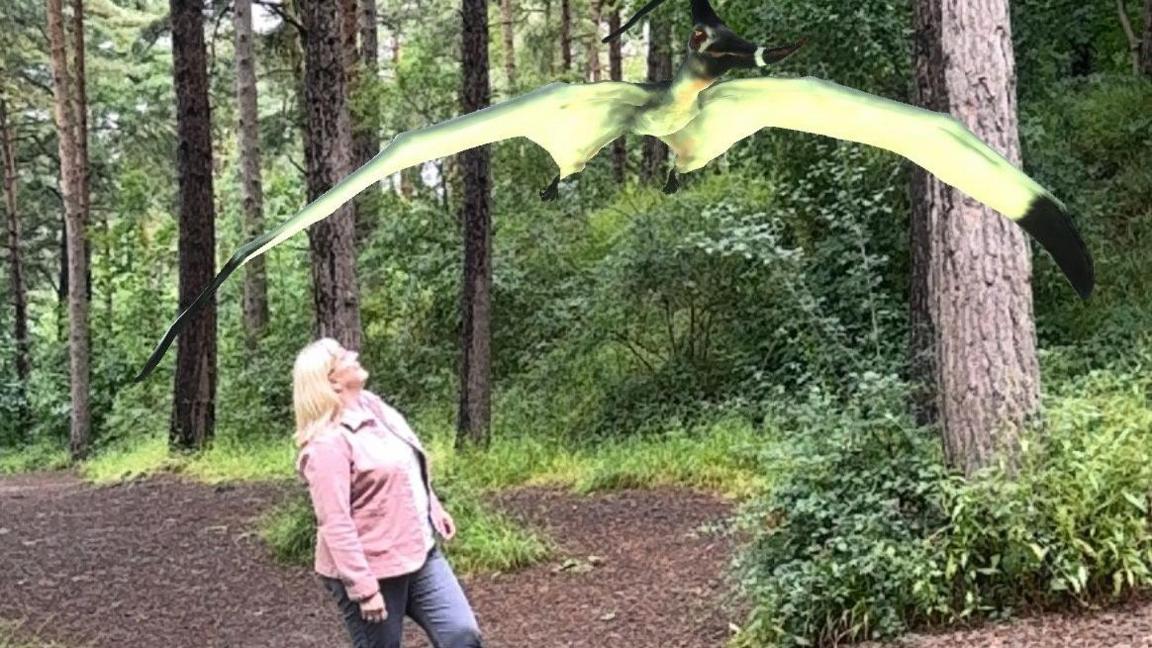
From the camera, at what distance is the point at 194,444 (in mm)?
11234

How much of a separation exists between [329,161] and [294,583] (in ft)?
7.70

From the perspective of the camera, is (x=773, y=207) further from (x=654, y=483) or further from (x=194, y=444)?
(x=194, y=444)

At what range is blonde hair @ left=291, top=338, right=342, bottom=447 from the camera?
118 inches

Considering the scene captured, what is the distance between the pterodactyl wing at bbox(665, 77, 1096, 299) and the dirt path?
3.45 metres

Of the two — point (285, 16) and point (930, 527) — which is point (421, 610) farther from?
point (285, 16)

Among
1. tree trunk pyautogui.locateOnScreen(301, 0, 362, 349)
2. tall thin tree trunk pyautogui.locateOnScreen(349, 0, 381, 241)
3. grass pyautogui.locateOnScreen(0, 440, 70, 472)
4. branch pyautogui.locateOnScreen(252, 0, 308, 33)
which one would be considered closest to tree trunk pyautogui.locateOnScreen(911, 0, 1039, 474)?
tree trunk pyautogui.locateOnScreen(301, 0, 362, 349)

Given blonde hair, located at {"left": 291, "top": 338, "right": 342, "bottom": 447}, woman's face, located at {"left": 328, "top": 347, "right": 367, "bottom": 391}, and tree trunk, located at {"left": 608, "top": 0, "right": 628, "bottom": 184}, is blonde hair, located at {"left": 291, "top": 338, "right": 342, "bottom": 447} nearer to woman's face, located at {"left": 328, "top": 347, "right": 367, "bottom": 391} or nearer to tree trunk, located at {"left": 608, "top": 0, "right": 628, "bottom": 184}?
woman's face, located at {"left": 328, "top": 347, "right": 367, "bottom": 391}

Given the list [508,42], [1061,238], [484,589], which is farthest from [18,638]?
[508,42]

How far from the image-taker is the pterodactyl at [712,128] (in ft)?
4.46

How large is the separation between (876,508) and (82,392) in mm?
12257

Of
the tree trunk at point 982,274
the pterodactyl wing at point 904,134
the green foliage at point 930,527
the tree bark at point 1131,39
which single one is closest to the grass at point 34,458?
the green foliage at point 930,527

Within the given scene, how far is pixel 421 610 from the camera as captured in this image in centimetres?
319

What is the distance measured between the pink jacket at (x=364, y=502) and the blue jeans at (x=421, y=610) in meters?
0.07

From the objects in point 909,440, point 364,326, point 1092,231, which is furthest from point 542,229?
point 909,440
